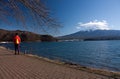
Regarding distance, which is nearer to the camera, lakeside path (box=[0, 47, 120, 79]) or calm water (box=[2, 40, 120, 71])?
lakeside path (box=[0, 47, 120, 79])

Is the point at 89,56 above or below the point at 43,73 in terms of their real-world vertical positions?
below

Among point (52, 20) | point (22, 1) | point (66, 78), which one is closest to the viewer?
point (22, 1)

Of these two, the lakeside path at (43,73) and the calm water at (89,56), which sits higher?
the lakeside path at (43,73)

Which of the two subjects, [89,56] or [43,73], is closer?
[43,73]

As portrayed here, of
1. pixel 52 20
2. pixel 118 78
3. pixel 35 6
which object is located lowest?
pixel 118 78

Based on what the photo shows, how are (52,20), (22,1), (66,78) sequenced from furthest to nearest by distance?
(66,78) < (52,20) < (22,1)

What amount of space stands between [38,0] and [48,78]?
413cm

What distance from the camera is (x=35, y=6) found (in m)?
5.73

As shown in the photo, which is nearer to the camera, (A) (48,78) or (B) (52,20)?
(B) (52,20)

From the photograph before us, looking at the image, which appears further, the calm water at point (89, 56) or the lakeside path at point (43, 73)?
the calm water at point (89, 56)

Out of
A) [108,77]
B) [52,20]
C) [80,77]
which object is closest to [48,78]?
[80,77]

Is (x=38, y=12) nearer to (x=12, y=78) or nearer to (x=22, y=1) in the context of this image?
(x=22, y=1)

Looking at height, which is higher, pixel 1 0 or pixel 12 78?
pixel 1 0

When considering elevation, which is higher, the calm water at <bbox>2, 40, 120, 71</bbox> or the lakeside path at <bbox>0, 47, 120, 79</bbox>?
the lakeside path at <bbox>0, 47, 120, 79</bbox>
